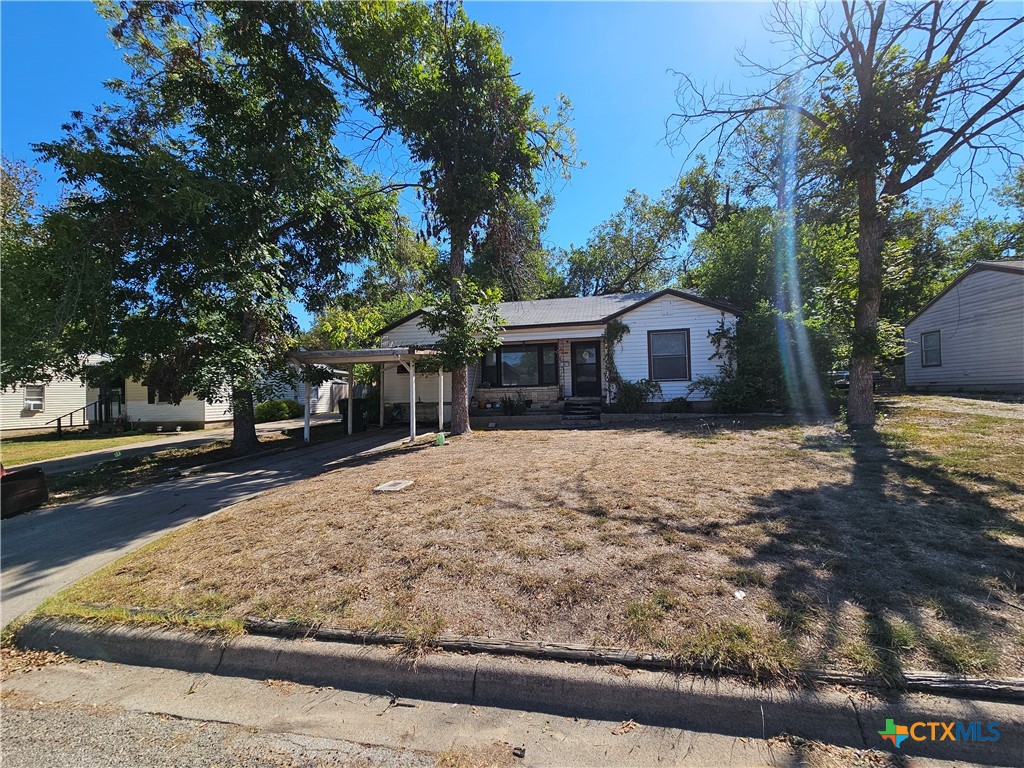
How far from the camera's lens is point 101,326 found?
832 cm

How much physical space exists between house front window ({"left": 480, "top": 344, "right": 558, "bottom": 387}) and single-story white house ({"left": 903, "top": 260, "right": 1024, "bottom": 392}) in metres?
12.7

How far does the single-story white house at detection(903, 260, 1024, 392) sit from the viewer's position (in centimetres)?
1417

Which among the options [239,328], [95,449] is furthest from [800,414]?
[95,449]

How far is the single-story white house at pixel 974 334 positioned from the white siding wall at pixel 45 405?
34.6m

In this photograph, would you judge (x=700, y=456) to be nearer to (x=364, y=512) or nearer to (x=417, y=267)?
(x=364, y=512)

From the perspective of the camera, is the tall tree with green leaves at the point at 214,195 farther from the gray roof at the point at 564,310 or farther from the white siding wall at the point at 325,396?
the white siding wall at the point at 325,396

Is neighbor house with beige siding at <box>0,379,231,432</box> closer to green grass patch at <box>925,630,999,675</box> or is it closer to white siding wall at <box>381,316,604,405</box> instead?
white siding wall at <box>381,316,604,405</box>

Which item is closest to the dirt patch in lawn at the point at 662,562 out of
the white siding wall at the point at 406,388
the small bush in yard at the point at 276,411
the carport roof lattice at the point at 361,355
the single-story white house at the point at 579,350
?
the carport roof lattice at the point at 361,355

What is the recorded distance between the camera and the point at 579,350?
15.1 m

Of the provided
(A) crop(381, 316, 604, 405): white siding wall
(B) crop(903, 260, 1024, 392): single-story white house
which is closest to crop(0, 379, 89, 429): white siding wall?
(A) crop(381, 316, 604, 405): white siding wall

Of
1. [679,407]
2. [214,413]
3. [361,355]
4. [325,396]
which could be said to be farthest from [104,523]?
[325,396]

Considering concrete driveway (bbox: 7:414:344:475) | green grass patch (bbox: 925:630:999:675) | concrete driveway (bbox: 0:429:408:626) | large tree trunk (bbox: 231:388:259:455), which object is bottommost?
concrete driveway (bbox: 0:429:408:626)

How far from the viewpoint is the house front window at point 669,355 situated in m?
13.4

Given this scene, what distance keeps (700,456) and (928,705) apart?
5.24 m
